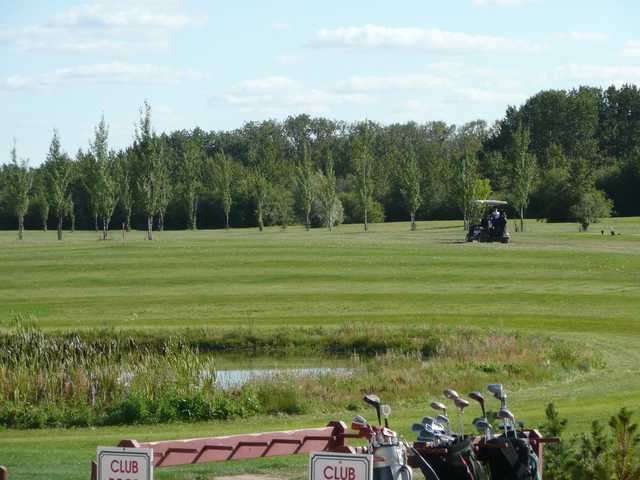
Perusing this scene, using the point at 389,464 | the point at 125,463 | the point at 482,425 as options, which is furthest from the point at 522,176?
the point at 125,463

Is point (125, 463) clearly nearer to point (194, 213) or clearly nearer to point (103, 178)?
point (103, 178)

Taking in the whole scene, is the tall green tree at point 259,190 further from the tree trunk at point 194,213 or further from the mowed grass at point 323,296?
the mowed grass at point 323,296

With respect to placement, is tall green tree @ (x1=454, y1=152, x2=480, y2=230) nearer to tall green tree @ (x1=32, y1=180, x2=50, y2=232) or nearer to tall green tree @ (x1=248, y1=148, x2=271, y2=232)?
tall green tree @ (x1=248, y1=148, x2=271, y2=232)

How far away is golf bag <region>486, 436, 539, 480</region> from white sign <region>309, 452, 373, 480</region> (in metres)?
2.42

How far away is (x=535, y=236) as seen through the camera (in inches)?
2746

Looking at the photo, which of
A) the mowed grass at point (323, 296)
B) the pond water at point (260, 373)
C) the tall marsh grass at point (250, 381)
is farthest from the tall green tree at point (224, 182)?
the pond water at point (260, 373)

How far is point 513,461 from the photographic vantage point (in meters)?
9.76

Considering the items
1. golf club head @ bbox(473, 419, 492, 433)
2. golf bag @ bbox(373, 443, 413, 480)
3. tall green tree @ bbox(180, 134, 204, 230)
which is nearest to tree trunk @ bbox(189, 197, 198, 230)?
tall green tree @ bbox(180, 134, 204, 230)

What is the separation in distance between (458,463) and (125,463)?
9.30ft

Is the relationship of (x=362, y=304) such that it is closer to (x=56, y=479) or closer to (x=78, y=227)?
(x=56, y=479)

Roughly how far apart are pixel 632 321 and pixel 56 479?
2326 centimetres

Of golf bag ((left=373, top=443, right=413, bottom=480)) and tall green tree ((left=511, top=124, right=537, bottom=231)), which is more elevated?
tall green tree ((left=511, top=124, right=537, bottom=231))

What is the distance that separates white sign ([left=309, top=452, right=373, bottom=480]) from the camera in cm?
771

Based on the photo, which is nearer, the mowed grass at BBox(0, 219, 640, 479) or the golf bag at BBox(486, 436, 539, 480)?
the golf bag at BBox(486, 436, 539, 480)
